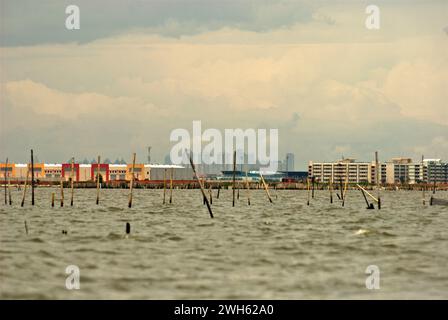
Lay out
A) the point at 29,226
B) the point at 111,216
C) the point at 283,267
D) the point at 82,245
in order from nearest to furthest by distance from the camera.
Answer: the point at 283,267, the point at 82,245, the point at 29,226, the point at 111,216

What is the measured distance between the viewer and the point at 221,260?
A: 107 feet

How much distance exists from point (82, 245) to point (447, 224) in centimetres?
3081

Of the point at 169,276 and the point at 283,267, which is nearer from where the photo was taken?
the point at 169,276

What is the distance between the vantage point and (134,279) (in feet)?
90.8

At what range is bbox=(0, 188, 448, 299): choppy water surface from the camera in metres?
25.9

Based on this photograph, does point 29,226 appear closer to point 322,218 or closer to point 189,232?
point 189,232

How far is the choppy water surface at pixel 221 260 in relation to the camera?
25.9 meters

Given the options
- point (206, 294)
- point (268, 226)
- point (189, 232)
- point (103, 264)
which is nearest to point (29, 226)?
point (189, 232)

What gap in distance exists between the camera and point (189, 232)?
152 ft

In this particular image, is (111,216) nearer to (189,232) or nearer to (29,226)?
(29,226)

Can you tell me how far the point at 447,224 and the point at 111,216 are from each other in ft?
85.3
